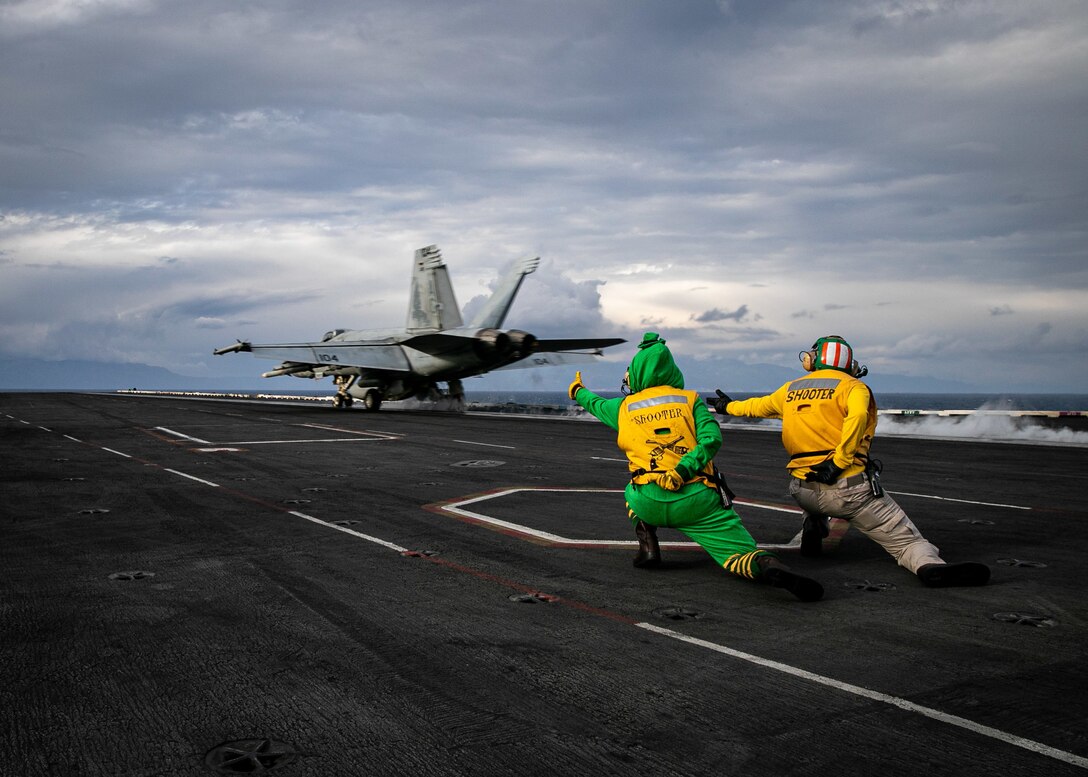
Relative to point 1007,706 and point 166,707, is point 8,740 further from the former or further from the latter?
point 1007,706

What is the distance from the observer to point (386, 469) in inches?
595

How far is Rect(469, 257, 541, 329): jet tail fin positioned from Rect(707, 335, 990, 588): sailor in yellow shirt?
2645 centimetres

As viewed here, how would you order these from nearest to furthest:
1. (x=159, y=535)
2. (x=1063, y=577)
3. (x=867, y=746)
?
1. (x=867, y=746)
2. (x=1063, y=577)
3. (x=159, y=535)

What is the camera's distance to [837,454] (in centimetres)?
710

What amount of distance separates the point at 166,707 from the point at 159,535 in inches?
206

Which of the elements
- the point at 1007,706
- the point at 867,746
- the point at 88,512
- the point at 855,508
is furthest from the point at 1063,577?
the point at 88,512

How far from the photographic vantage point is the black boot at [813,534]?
7.65 metres

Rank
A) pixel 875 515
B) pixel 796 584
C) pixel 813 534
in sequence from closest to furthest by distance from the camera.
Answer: pixel 796 584, pixel 875 515, pixel 813 534

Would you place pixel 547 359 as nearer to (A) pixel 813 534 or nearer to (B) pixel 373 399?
(B) pixel 373 399

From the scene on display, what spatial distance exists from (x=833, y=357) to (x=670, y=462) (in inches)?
77.1

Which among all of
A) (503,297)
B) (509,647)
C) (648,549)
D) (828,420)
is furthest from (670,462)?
(503,297)

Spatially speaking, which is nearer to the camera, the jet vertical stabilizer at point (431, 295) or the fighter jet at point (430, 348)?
the fighter jet at point (430, 348)

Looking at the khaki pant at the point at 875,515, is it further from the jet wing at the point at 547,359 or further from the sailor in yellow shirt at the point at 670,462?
the jet wing at the point at 547,359

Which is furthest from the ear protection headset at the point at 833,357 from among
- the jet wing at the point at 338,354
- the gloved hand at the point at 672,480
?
the jet wing at the point at 338,354
